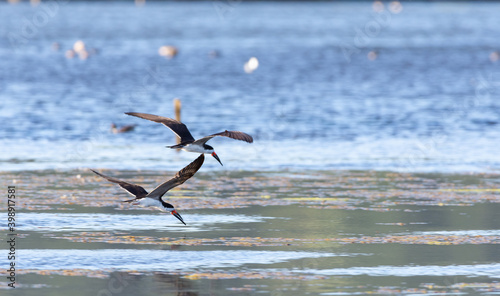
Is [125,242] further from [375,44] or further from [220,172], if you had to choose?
[375,44]

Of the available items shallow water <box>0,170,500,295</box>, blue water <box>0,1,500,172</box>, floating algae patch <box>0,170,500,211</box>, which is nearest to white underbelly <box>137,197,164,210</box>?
shallow water <box>0,170,500,295</box>

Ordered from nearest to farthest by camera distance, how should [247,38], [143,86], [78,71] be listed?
[143,86], [78,71], [247,38]

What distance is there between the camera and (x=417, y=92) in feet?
174

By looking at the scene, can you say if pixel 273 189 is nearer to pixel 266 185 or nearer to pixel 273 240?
pixel 266 185

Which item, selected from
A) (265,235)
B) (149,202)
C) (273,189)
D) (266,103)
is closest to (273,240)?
(265,235)

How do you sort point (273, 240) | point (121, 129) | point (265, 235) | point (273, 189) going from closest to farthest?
point (273, 240) → point (265, 235) → point (273, 189) → point (121, 129)

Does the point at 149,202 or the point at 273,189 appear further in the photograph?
the point at 273,189

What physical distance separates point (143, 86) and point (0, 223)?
38.7 metres

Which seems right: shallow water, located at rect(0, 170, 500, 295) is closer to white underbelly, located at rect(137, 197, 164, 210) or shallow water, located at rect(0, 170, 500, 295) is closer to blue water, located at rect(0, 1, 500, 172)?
white underbelly, located at rect(137, 197, 164, 210)

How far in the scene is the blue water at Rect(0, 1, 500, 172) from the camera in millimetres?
29109

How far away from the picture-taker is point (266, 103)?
47000mm

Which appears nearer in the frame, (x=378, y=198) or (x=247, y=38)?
(x=378, y=198)

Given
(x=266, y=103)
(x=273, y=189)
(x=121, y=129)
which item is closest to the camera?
(x=273, y=189)

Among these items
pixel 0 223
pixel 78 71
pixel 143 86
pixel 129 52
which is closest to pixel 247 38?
pixel 129 52
